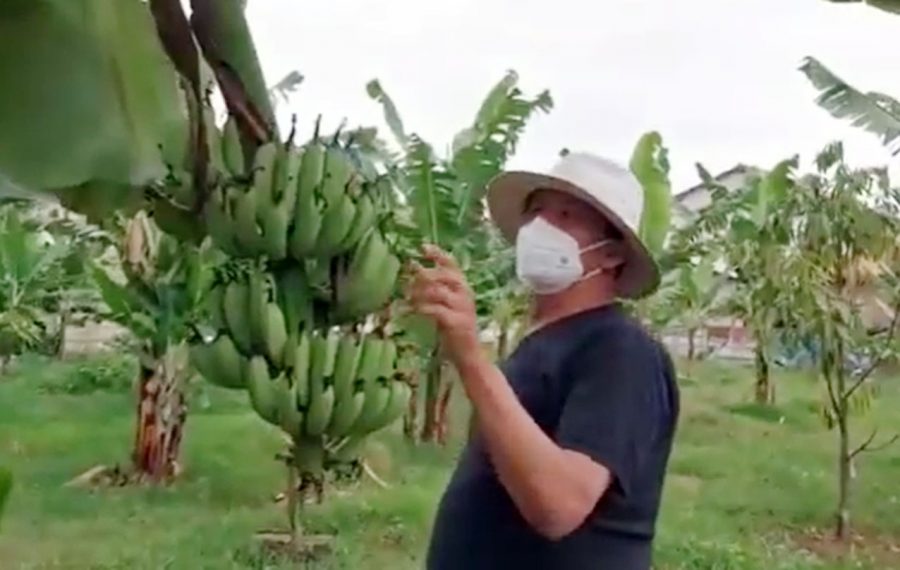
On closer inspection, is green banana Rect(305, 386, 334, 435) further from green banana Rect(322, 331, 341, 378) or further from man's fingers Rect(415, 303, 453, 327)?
man's fingers Rect(415, 303, 453, 327)

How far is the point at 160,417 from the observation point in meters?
3.26

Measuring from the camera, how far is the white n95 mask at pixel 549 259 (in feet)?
2.92

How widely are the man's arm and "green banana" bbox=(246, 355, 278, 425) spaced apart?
26cm

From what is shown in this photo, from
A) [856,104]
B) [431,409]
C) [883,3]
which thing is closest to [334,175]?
[883,3]

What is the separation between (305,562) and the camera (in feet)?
9.06

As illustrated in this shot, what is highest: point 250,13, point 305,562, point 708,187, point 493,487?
point 708,187

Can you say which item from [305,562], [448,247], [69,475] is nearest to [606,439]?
[448,247]

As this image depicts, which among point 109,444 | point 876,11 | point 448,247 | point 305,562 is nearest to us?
point 876,11

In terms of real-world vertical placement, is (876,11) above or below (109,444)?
above

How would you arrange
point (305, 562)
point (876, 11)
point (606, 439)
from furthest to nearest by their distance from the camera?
point (305, 562), point (876, 11), point (606, 439)

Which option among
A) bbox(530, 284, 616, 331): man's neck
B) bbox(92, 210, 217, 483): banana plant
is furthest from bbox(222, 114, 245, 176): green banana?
bbox(92, 210, 217, 483): banana plant

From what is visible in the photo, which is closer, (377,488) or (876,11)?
(876,11)

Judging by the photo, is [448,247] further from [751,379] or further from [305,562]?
[751,379]

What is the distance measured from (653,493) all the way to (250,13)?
0.36 metres
